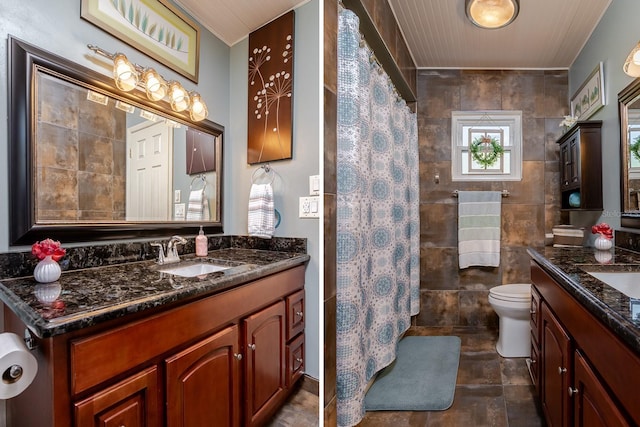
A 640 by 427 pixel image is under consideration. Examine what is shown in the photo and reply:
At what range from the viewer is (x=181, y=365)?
38.1 inches

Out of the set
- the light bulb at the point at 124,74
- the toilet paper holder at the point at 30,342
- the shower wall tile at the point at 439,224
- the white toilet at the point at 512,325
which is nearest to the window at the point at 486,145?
the shower wall tile at the point at 439,224

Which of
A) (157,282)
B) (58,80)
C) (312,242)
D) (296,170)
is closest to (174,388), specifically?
(157,282)

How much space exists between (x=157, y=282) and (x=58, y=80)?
0.79 m

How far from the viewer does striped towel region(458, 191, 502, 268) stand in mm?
2580

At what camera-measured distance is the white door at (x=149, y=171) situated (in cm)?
138

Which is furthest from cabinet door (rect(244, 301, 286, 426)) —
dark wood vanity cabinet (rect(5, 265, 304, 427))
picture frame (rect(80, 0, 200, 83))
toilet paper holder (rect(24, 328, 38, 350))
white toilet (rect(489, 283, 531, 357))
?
white toilet (rect(489, 283, 531, 357))

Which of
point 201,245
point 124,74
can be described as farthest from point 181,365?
point 124,74

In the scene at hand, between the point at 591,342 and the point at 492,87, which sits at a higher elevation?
the point at 492,87

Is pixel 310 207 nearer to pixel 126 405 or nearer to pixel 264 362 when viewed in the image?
pixel 264 362

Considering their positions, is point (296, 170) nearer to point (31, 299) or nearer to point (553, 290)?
point (31, 299)

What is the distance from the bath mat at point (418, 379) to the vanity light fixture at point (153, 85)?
170 cm

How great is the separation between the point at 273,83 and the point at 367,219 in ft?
2.47

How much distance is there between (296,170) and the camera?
1477 mm

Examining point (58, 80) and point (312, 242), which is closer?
point (58, 80)
